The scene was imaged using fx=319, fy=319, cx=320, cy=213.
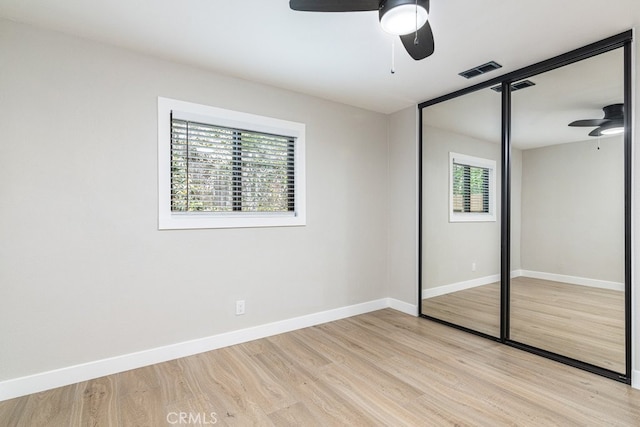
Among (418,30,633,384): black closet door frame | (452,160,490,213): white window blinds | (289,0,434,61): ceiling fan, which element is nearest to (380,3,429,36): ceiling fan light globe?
(289,0,434,61): ceiling fan

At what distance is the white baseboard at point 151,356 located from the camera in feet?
6.84

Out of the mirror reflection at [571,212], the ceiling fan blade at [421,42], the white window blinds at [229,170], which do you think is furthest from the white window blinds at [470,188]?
the white window blinds at [229,170]

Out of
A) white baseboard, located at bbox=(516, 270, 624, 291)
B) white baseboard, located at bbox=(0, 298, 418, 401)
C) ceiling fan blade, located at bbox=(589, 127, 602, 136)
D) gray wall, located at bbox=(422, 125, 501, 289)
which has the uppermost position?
ceiling fan blade, located at bbox=(589, 127, 602, 136)

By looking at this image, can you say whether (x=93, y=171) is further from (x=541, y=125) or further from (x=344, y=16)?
(x=541, y=125)

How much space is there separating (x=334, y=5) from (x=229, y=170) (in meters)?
1.77

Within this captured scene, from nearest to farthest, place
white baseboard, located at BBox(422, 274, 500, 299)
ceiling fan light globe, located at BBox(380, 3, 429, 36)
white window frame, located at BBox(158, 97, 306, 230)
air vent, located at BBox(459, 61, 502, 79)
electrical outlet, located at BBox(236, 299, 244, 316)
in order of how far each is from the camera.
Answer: ceiling fan light globe, located at BBox(380, 3, 429, 36)
white window frame, located at BBox(158, 97, 306, 230)
air vent, located at BBox(459, 61, 502, 79)
electrical outlet, located at BBox(236, 299, 244, 316)
white baseboard, located at BBox(422, 274, 500, 299)

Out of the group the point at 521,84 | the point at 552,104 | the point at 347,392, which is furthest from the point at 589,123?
the point at 347,392

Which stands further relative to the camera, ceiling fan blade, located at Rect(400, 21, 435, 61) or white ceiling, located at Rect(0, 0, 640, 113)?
white ceiling, located at Rect(0, 0, 640, 113)

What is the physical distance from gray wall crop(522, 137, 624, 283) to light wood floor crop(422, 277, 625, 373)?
0.15m

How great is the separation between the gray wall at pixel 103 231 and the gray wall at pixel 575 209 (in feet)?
7.08

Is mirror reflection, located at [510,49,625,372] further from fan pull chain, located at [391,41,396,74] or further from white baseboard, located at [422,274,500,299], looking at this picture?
fan pull chain, located at [391,41,396,74]

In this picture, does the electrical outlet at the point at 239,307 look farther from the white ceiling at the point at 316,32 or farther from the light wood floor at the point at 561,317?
the light wood floor at the point at 561,317

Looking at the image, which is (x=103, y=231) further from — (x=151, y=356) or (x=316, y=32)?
(x=316, y=32)

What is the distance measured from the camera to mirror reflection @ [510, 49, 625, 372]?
228 cm
